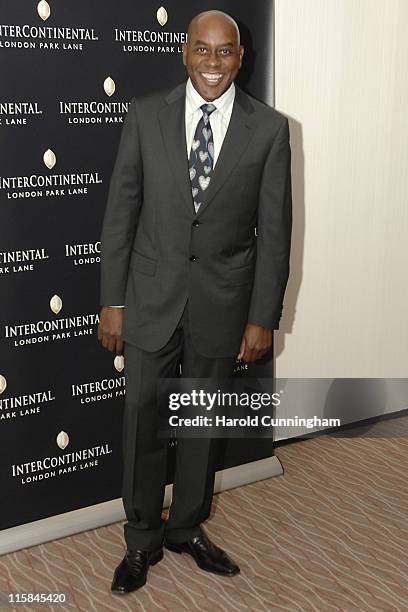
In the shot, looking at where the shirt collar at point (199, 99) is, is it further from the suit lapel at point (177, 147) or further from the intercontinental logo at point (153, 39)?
the intercontinental logo at point (153, 39)

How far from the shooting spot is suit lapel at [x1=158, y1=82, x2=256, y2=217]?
250 cm

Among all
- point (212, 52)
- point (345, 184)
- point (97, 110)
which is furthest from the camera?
point (345, 184)

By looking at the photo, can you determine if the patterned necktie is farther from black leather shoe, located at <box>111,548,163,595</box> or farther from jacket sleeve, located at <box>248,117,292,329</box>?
black leather shoe, located at <box>111,548,163,595</box>

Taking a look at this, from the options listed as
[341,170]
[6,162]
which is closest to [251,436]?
[341,170]

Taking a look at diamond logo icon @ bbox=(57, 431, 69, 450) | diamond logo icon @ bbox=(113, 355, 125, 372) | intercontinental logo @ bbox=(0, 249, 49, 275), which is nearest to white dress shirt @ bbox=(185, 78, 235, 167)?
intercontinental logo @ bbox=(0, 249, 49, 275)

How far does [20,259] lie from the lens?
2828 mm

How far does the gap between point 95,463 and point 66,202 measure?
1.00 meters

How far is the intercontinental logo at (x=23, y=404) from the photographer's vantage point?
291cm

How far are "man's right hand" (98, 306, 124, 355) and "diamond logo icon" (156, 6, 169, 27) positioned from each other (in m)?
1.07

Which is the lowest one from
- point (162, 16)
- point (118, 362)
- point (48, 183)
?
point (118, 362)

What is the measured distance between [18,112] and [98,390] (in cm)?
105

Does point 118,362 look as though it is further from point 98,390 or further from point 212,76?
point 212,76

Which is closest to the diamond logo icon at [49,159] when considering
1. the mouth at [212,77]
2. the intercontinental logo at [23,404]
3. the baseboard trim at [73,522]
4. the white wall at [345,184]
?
the mouth at [212,77]

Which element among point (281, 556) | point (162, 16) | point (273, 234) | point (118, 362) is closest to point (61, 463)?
point (118, 362)
